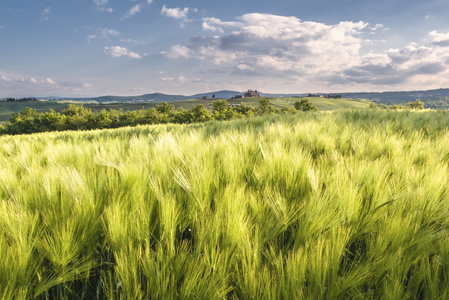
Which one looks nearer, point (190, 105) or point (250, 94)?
point (190, 105)

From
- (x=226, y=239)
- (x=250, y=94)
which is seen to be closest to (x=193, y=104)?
(x=250, y=94)

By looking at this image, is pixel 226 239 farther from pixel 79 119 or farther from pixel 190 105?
pixel 190 105

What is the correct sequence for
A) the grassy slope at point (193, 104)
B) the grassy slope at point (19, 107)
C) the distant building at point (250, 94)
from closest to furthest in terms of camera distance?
the grassy slope at point (193, 104) < the grassy slope at point (19, 107) < the distant building at point (250, 94)

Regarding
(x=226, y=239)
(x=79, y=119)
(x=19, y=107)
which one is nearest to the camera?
(x=226, y=239)

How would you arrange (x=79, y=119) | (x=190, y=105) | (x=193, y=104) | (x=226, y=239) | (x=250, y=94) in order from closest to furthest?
(x=226, y=239), (x=79, y=119), (x=190, y=105), (x=193, y=104), (x=250, y=94)

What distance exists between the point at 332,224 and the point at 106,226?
764 millimetres

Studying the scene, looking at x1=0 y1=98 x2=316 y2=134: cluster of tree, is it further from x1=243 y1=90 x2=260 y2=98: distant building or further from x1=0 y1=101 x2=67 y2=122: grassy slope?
x1=243 y1=90 x2=260 y2=98: distant building

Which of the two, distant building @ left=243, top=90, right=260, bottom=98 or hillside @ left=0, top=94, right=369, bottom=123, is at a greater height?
distant building @ left=243, top=90, right=260, bottom=98

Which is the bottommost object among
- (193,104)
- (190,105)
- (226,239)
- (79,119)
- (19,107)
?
(226,239)

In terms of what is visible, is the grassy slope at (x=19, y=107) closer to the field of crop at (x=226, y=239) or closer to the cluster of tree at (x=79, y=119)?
the cluster of tree at (x=79, y=119)

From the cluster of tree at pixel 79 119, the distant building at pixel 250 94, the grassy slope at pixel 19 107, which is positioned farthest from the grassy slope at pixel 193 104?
the cluster of tree at pixel 79 119

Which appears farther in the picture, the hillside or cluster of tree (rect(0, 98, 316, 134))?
the hillside

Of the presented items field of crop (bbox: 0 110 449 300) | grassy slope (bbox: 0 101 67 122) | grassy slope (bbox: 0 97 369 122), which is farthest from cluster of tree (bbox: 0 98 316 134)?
grassy slope (bbox: 0 101 67 122)

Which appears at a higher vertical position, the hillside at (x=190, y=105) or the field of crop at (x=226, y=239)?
the hillside at (x=190, y=105)
